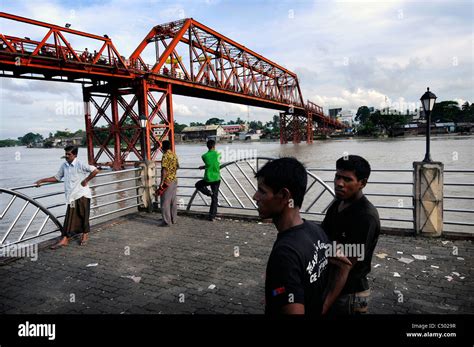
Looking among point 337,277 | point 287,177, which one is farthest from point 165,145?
point 287,177

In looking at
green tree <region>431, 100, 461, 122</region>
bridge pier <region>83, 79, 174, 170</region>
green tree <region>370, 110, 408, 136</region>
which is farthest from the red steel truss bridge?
green tree <region>431, 100, 461, 122</region>

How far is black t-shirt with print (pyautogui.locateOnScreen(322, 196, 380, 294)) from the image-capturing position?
2.07 metres

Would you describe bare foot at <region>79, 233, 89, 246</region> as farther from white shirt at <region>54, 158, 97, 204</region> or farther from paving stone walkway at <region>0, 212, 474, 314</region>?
white shirt at <region>54, 158, 97, 204</region>

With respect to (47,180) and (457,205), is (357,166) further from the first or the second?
(457,205)

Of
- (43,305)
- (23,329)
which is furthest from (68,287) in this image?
(23,329)

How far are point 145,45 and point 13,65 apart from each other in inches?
616

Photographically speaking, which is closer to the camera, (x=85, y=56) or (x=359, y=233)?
(x=359, y=233)

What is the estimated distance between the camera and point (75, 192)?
568 cm

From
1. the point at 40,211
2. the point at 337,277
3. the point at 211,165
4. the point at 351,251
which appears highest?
the point at 211,165

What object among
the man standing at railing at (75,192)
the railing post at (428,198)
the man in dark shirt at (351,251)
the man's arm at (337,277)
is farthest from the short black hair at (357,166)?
the man standing at railing at (75,192)

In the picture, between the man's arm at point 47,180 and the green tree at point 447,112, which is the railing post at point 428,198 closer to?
the man's arm at point 47,180

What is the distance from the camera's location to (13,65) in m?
17.9

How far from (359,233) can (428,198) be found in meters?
4.13

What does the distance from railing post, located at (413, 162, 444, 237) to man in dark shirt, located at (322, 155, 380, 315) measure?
3.83 m
